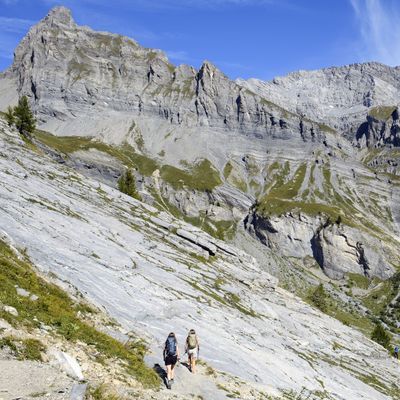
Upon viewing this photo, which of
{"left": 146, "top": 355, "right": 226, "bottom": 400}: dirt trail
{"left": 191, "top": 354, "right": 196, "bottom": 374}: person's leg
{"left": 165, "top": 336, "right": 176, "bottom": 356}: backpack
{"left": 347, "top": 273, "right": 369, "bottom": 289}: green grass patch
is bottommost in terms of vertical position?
{"left": 146, "top": 355, "right": 226, "bottom": 400}: dirt trail

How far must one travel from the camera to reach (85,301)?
1076 inches

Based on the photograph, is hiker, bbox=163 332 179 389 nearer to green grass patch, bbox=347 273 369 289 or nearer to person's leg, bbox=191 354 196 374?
person's leg, bbox=191 354 196 374

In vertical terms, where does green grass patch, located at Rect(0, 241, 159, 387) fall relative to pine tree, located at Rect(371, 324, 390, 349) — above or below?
above

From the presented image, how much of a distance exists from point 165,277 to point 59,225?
11.6 metres

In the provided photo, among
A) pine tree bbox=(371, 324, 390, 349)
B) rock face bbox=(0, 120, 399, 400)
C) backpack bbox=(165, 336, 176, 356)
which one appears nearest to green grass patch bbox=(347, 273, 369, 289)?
pine tree bbox=(371, 324, 390, 349)

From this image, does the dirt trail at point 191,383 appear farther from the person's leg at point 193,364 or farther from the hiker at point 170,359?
the hiker at point 170,359

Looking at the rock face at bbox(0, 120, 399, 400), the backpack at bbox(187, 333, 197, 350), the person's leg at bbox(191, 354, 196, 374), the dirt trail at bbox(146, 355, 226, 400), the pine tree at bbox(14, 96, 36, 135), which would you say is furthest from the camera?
the pine tree at bbox(14, 96, 36, 135)

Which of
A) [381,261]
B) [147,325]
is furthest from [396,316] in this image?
[147,325]

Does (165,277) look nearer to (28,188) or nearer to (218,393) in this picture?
(28,188)

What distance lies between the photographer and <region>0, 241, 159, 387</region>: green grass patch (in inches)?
765

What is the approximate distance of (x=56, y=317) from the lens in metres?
21.0

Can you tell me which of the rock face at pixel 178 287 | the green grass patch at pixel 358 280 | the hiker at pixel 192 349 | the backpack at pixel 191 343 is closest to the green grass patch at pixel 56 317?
the hiker at pixel 192 349

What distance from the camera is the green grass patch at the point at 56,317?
19.4m

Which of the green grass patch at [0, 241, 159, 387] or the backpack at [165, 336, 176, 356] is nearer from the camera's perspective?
the green grass patch at [0, 241, 159, 387]
